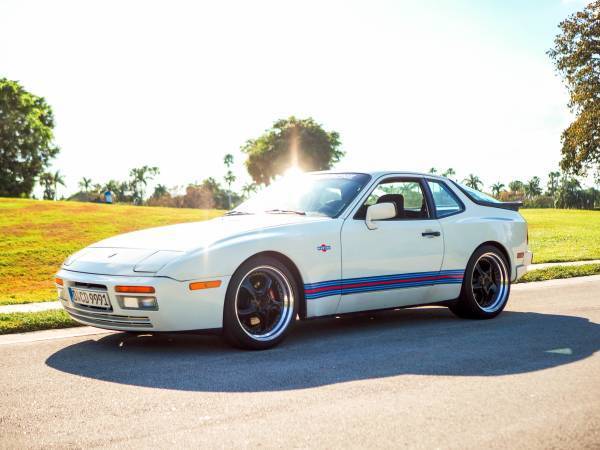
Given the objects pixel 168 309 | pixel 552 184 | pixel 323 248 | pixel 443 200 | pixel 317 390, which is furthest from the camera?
pixel 552 184

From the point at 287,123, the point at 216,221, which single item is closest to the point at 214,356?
the point at 216,221

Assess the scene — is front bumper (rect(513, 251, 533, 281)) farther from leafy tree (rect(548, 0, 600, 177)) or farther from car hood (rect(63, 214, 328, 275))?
leafy tree (rect(548, 0, 600, 177))

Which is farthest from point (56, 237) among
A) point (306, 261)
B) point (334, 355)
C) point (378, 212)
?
point (334, 355)

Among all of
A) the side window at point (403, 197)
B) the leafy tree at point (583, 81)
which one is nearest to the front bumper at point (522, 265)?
the side window at point (403, 197)

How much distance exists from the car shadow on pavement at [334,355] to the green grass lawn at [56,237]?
189 inches

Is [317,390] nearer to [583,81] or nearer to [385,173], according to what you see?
[385,173]

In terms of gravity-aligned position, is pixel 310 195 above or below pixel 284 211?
above

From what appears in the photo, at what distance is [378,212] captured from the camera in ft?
21.7

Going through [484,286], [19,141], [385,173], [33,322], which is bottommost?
[33,322]

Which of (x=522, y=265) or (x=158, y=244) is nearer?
(x=158, y=244)

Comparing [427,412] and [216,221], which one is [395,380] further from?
[216,221]

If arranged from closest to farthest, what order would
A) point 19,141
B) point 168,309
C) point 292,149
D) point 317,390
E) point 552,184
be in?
point 317,390, point 168,309, point 19,141, point 292,149, point 552,184

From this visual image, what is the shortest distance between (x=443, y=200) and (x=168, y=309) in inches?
137

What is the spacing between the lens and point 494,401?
4.34 m
